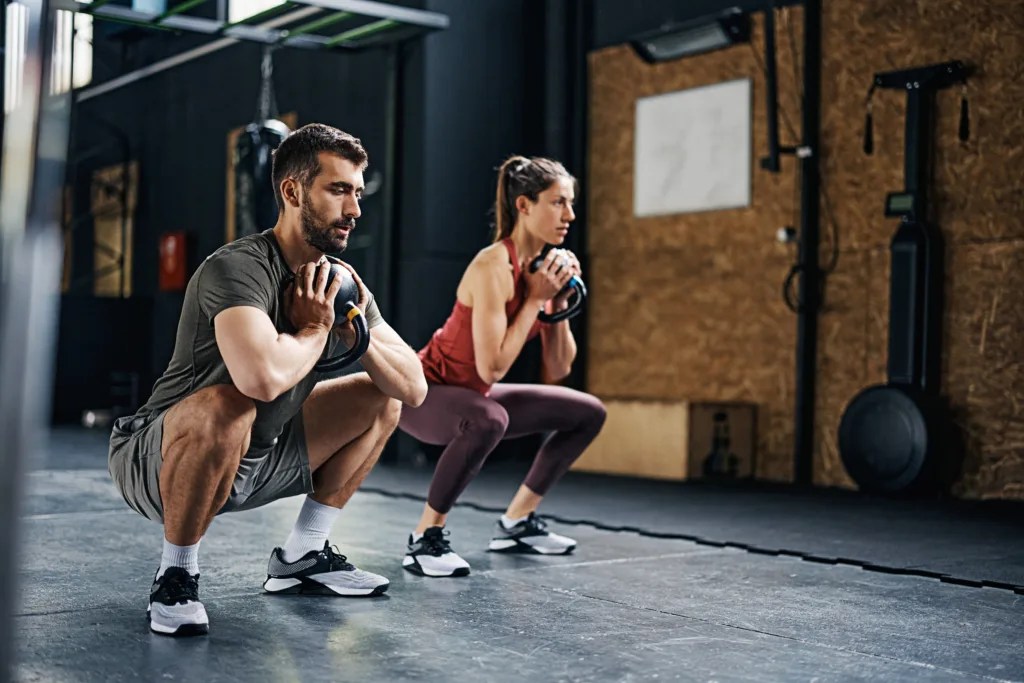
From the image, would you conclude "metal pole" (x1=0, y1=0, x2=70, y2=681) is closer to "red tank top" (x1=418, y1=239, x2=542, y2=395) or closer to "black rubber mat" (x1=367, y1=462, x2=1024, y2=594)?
"red tank top" (x1=418, y1=239, x2=542, y2=395)

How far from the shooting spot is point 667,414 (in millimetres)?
5898

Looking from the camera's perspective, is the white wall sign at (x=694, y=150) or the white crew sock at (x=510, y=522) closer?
the white crew sock at (x=510, y=522)

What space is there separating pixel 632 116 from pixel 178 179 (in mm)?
4378

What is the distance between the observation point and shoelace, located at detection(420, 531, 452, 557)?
3.14 metres

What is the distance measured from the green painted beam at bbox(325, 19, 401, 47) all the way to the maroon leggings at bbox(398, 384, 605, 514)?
3.47m

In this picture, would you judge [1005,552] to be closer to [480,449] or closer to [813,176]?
[480,449]

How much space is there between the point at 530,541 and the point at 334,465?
0.98 metres

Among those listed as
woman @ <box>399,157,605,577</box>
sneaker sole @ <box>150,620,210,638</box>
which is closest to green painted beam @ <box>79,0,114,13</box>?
woman @ <box>399,157,605,577</box>

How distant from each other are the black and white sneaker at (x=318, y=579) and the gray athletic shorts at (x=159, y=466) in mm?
201

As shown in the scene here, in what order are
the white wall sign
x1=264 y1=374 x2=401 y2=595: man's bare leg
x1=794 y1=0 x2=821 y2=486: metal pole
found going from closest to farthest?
x1=264 y1=374 x2=401 y2=595: man's bare leg, x1=794 y1=0 x2=821 y2=486: metal pole, the white wall sign

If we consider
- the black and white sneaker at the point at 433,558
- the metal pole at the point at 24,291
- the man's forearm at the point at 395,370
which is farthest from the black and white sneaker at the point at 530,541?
the metal pole at the point at 24,291

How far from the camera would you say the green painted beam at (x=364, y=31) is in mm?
6342

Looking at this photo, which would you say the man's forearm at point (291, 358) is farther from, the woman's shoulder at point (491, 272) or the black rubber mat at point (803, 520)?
the black rubber mat at point (803, 520)

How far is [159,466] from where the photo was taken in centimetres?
237
